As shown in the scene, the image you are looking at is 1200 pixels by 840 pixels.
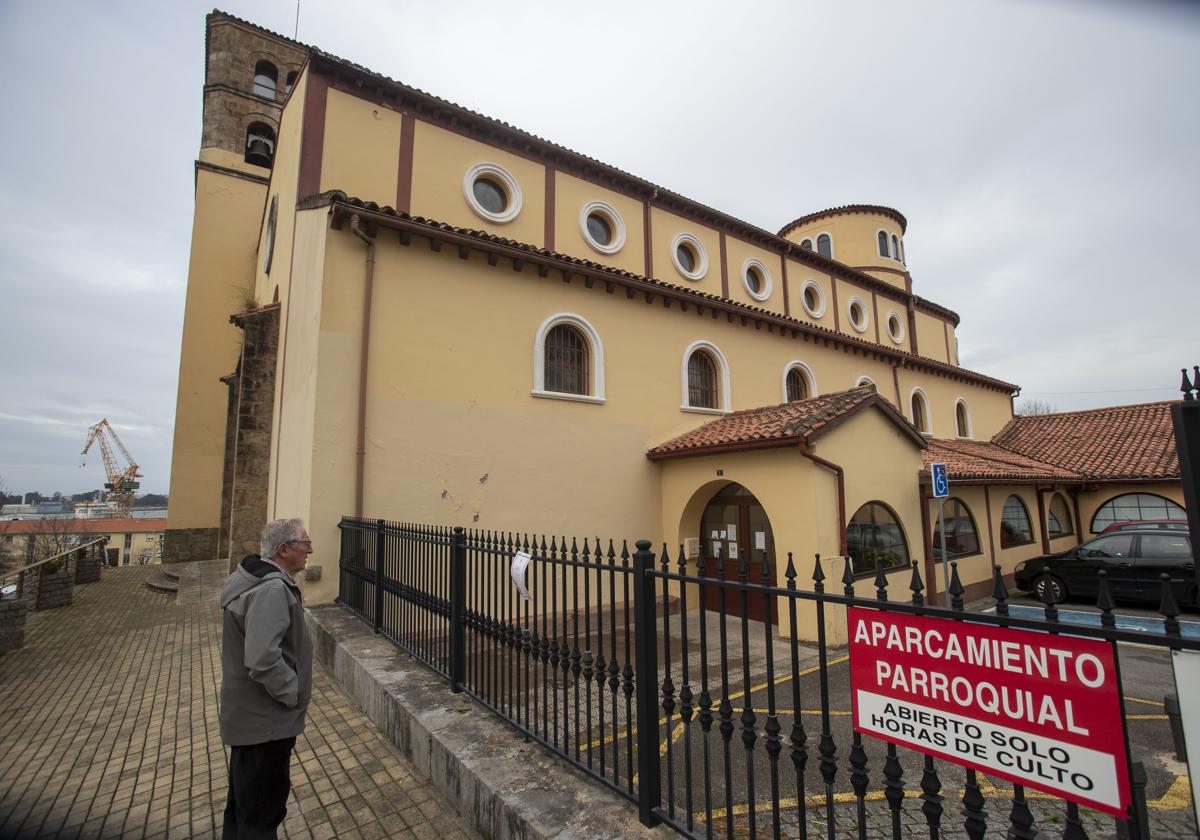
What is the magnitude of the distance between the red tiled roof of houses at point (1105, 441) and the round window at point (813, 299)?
347 inches

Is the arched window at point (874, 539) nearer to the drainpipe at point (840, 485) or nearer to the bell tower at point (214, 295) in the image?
the drainpipe at point (840, 485)

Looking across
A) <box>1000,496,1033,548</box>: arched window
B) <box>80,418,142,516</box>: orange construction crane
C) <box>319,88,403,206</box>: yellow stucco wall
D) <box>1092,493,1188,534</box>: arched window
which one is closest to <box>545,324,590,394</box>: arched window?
<box>319,88,403,206</box>: yellow stucco wall

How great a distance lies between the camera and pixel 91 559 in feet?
45.1

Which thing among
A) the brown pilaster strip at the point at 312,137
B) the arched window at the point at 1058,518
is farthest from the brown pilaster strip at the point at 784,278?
the brown pilaster strip at the point at 312,137

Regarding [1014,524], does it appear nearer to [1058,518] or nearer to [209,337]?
[1058,518]

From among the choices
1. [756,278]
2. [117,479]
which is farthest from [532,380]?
[117,479]

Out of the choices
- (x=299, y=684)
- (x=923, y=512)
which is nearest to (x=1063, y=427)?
(x=923, y=512)

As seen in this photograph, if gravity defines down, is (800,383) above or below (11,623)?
above

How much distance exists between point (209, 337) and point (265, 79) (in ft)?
31.0

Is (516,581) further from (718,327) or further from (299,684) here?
(718,327)

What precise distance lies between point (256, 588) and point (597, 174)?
1138cm

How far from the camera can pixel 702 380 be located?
12000mm

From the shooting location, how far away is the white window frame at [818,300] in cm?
1605

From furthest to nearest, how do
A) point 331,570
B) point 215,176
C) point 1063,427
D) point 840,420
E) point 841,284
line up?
point 1063,427
point 841,284
point 215,176
point 840,420
point 331,570
